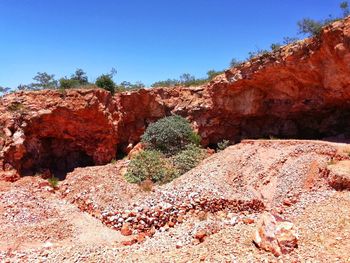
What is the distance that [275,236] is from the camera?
712cm

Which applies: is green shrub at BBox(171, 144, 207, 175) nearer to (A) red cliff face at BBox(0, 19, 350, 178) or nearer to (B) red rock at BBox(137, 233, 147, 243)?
(A) red cliff face at BBox(0, 19, 350, 178)

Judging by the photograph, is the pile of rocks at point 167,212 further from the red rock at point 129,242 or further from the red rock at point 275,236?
the red rock at point 275,236

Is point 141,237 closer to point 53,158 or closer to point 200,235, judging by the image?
point 200,235

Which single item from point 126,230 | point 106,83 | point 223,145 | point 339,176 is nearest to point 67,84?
point 106,83

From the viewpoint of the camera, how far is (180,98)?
63.6ft

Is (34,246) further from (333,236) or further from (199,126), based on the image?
(199,126)

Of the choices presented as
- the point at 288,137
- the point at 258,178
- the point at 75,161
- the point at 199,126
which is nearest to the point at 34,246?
the point at 258,178

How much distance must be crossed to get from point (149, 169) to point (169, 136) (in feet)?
9.55

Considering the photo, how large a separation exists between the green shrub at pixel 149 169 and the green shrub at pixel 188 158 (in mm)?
380

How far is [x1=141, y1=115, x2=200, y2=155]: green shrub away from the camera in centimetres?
1719

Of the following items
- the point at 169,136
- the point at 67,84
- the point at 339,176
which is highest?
the point at 67,84

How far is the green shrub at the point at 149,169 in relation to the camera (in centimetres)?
1437

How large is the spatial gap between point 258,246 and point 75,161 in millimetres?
12839

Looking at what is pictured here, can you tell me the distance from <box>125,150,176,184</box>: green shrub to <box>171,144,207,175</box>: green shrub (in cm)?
38
